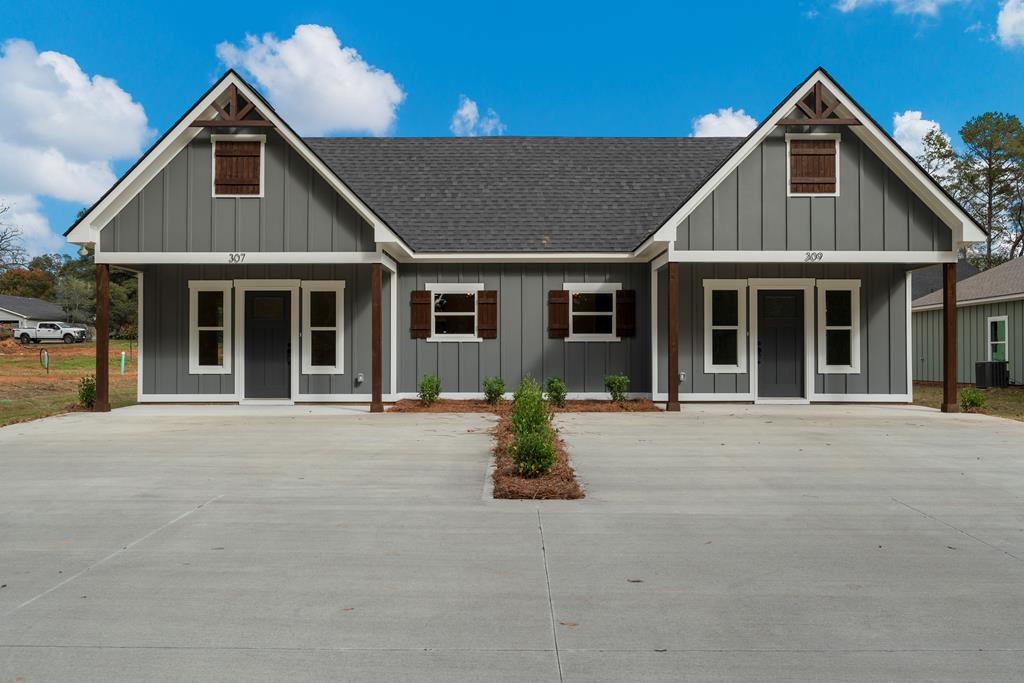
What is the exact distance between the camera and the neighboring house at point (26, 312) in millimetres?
62562

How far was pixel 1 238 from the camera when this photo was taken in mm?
51625

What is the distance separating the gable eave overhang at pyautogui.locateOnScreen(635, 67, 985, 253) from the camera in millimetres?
13258

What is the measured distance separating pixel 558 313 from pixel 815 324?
5.27 metres

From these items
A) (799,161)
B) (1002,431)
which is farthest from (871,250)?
(1002,431)

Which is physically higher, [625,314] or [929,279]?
[929,279]

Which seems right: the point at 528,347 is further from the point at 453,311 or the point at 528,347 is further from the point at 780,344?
the point at 780,344

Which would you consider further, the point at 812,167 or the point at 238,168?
the point at 238,168

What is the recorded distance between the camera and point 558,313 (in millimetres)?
15258

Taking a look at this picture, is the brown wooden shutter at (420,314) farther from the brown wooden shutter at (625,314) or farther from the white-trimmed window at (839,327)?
the white-trimmed window at (839,327)

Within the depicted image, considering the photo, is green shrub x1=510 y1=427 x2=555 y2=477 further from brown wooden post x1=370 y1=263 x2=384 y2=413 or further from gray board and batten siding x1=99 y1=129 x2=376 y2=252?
gray board and batten siding x1=99 y1=129 x2=376 y2=252

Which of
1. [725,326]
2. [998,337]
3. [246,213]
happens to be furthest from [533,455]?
[998,337]

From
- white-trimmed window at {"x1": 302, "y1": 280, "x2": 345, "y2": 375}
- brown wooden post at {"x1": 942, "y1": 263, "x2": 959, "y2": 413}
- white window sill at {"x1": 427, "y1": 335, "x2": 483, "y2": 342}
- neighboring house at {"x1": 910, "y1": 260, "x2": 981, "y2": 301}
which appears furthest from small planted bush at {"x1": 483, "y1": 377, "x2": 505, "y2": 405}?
neighboring house at {"x1": 910, "y1": 260, "x2": 981, "y2": 301}

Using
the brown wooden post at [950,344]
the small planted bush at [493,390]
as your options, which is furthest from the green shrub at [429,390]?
the brown wooden post at [950,344]

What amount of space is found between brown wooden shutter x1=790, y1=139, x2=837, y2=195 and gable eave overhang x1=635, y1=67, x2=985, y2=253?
0.65 meters
